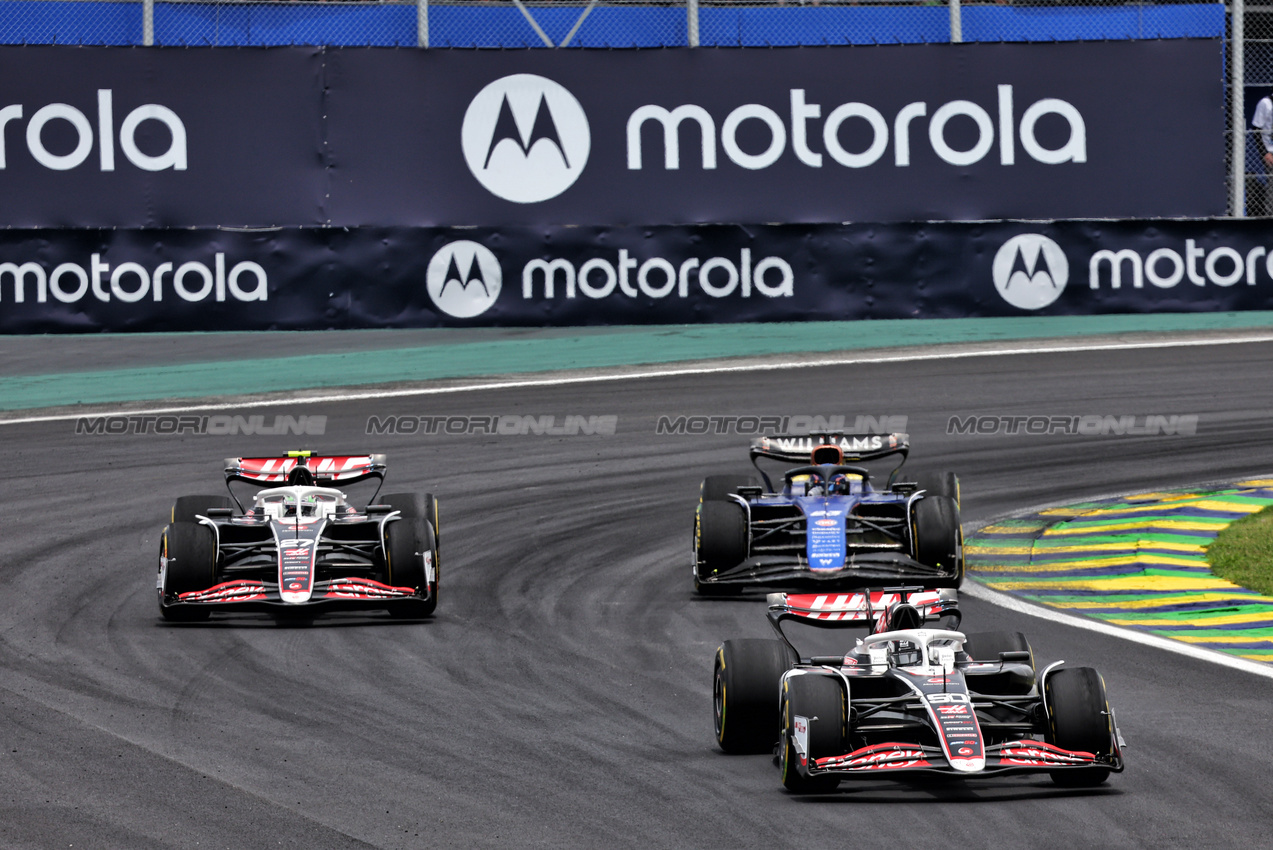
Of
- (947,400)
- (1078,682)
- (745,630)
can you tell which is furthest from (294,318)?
(1078,682)

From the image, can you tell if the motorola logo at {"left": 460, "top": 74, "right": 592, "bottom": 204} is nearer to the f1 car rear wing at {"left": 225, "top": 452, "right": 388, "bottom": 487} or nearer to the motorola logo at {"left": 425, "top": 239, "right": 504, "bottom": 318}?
the motorola logo at {"left": 425, "top": 239, "right": 504, "bottom": 318}

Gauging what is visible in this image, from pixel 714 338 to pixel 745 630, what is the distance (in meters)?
11.1

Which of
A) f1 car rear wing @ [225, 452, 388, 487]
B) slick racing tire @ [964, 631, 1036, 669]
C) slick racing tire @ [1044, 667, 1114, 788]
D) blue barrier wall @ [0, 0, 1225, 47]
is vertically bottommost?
slick racing tire @ [1044, 667, 1114, 788]

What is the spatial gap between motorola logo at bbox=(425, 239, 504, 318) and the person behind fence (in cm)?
809

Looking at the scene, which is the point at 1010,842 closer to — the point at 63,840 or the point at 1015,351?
the point at 63,840

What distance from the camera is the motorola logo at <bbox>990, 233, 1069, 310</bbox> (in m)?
19.7

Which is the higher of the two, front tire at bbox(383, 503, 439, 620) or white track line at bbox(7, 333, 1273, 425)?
white track line at bbox(7, 333, 1273, 425)

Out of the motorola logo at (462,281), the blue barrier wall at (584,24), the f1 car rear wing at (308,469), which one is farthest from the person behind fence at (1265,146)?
the f1 car rear wing at (308,469)

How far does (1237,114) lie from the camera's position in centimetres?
2002

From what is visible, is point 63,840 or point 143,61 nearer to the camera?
point 63,840

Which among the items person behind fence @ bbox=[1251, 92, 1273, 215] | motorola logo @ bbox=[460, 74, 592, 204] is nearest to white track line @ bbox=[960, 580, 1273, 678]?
motorola logo @ bbox=[460, 74, 592, 204]

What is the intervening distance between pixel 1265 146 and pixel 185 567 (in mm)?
13914

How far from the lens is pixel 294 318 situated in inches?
760

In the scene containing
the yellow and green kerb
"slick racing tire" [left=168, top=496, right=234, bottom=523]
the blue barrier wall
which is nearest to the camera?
the yellow and green kerb
